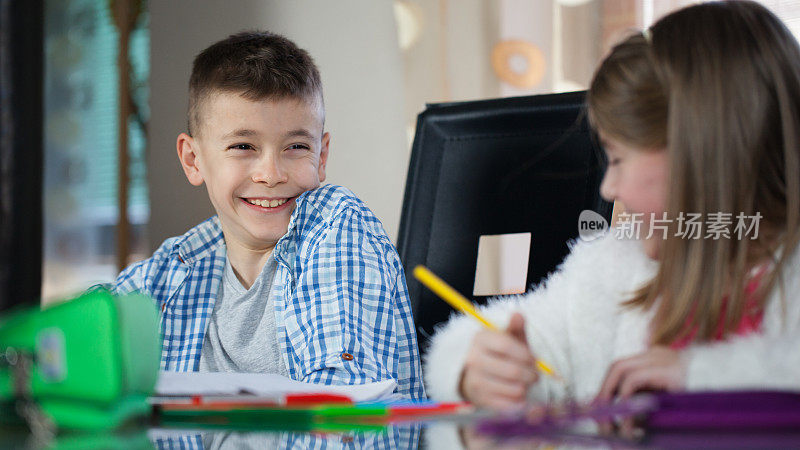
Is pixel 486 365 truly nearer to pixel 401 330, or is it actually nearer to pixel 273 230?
pixel 401 330

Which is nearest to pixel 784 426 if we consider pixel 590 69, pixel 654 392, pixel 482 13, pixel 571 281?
pixel 654 392

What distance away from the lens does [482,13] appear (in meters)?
2.28

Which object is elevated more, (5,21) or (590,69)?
(5,21)

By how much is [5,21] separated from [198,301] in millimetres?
2079

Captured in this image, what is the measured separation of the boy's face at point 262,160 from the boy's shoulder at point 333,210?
0.23ft

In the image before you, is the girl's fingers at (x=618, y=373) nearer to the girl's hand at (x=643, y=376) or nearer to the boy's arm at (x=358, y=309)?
the girl's hand at (x=643, y=376)

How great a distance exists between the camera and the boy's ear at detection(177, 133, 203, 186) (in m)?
1.41

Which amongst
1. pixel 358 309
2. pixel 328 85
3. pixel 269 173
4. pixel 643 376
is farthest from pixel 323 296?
pixel 328 85

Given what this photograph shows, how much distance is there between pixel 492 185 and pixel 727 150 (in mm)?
514

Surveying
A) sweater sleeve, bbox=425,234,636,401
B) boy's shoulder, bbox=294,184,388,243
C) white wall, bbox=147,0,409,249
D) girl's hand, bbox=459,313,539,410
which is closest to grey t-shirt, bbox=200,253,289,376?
boy's shoulder, bbox=294,184,388,243

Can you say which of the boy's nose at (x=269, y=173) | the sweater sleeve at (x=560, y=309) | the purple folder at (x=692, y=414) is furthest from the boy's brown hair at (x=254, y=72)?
the purple folder at (x=692, y=414)

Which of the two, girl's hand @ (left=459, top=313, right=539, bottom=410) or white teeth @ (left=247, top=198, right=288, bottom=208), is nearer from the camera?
girl's hand @ (left=459, top=313, right=539, bottom=410)

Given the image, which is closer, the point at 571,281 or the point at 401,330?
the point at 571,281

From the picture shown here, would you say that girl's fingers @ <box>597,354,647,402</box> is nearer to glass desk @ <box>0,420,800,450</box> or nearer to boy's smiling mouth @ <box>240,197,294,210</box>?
glass desk @ <box>0,420,800,450</box>
